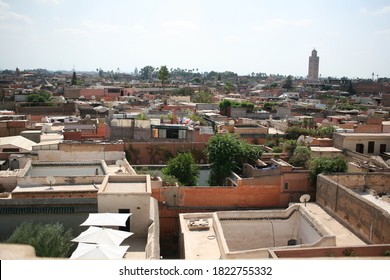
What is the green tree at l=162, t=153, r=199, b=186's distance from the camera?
1345 cm

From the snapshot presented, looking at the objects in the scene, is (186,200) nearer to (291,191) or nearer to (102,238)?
(291,191)

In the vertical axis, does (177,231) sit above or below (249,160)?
below

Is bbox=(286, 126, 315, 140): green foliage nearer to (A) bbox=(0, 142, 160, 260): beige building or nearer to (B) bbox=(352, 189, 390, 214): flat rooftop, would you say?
(B) bbox=(352, 189, 390, 214): flat rooftop

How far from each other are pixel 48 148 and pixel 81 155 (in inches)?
72.1

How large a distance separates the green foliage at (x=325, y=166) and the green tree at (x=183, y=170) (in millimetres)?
3692

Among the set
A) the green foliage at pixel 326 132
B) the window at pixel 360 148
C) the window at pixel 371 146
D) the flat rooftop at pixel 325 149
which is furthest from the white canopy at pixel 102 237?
the green foliage at pixel 326 132

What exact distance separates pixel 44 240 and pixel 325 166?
8.58 meters

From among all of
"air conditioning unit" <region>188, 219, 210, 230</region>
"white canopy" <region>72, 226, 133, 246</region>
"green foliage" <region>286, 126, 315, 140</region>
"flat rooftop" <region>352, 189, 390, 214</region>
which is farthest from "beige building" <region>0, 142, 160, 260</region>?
"green foliage" <region>286, 126, 315, 140</region>

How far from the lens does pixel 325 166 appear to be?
12609 mm

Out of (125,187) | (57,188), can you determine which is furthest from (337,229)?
(57,188)

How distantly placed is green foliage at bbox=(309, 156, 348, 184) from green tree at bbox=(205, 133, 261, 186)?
2.29 metres

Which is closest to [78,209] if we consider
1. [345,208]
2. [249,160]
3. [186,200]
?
[186,200]

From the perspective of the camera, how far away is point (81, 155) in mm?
12969

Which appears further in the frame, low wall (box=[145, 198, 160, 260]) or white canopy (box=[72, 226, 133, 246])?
white canopy (box=[72, 226, 133, 246])
